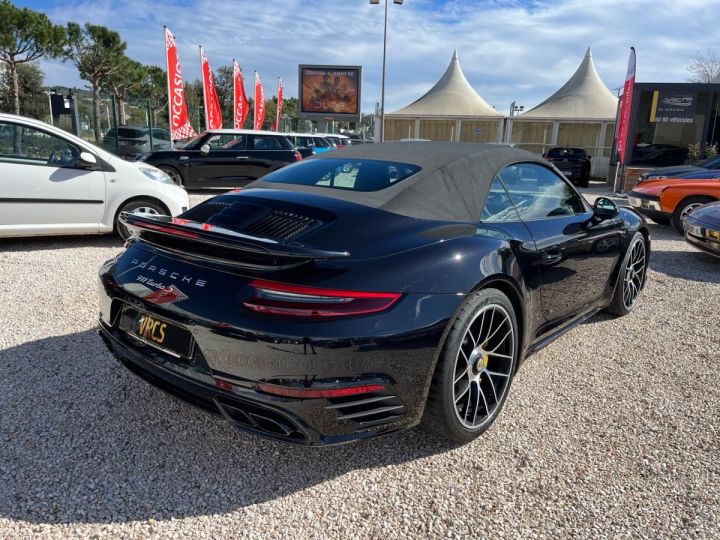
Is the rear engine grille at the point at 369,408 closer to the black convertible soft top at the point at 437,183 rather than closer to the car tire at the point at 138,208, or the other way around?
the black convertible soft top at the point at 437,183

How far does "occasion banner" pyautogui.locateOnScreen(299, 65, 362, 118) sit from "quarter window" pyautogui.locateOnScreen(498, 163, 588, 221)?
2991 cm

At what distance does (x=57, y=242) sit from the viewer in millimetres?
6504

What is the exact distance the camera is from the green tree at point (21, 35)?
87.9 ft

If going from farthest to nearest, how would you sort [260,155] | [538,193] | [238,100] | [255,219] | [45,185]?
[238,100] → [260,155] → [45,185] → [538,193] → [255,219]

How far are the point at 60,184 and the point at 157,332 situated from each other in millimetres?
4593

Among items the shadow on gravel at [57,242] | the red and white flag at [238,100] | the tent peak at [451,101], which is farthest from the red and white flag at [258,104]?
the shadow on gravel at [57,242]

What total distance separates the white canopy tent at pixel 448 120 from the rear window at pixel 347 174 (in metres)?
25.2

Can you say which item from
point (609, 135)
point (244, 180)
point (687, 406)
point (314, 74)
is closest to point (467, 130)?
point (609, 135)

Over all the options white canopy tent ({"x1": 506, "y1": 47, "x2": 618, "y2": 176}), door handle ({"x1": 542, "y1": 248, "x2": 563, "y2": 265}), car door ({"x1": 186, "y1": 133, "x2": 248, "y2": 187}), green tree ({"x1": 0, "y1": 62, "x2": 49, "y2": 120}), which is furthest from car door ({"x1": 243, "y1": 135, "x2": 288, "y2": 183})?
green tree ({"x1": 0, "y1": 62, "x2": 49, "y2": 120})

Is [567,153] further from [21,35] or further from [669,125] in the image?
[21,35]

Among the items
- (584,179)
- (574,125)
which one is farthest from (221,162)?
(574,125)

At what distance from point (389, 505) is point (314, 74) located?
33089 mm

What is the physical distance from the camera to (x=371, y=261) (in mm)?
2121

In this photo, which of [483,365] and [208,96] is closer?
[483,365]
